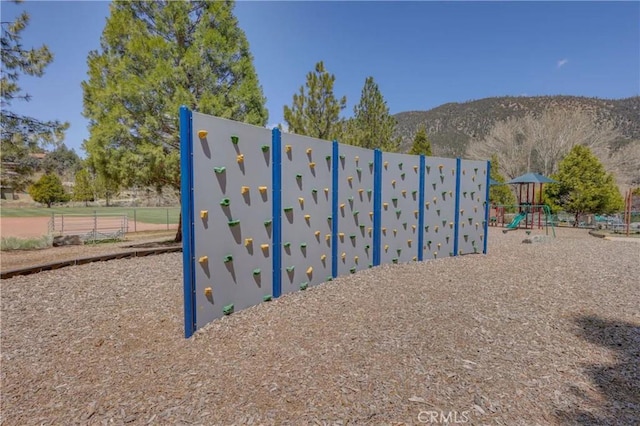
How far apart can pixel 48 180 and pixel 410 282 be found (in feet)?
146

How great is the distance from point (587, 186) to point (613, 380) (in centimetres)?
1758

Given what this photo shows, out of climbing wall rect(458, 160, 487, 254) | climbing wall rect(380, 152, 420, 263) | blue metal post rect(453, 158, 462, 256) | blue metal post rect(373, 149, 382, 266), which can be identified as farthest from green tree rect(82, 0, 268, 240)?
climbing wall rect(458, 160, 487, 254)

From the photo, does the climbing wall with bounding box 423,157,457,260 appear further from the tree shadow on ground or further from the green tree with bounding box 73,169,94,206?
the green tree with bounding box 73,169,94,206

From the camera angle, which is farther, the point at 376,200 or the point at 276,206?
the point at 376,200

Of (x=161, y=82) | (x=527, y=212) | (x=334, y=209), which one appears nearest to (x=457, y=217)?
(x=334, y=209)

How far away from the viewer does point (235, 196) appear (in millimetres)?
4035

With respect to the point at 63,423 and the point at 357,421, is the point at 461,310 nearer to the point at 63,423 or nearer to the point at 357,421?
the point at 357,421

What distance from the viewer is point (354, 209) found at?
19.9 feet

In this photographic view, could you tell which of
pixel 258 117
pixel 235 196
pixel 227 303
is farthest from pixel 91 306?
pixel 258 117

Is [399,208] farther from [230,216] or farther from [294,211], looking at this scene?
[230,216]

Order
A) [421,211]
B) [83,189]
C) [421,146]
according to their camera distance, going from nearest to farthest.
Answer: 1. [421,211]
2. [421,146]
3. [83,189]

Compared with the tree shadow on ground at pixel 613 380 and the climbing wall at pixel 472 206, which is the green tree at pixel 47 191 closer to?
the climbing wall at pixel 472 206

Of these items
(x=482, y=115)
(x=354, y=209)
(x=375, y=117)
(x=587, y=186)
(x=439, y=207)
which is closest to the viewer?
(x=354, y=209)
